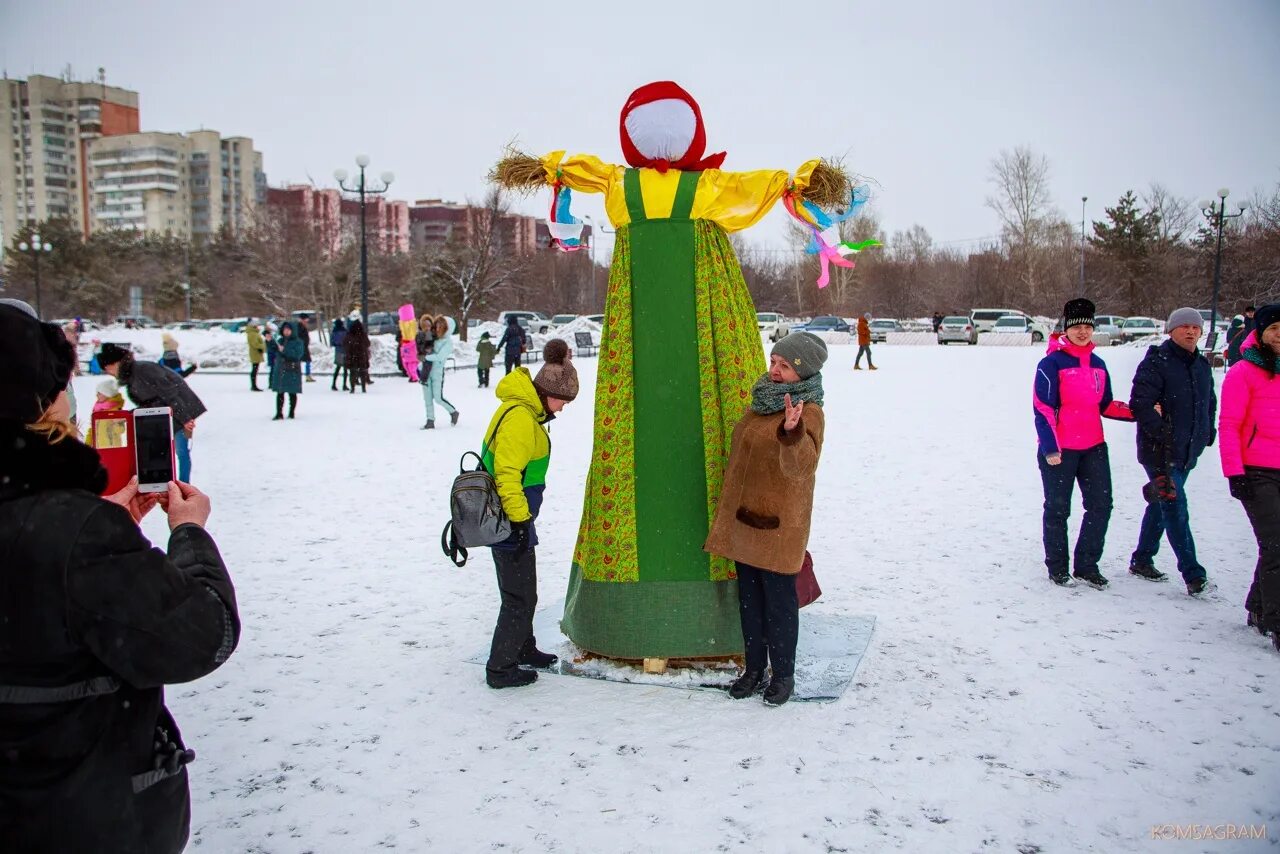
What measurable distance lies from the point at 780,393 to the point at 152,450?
237cm

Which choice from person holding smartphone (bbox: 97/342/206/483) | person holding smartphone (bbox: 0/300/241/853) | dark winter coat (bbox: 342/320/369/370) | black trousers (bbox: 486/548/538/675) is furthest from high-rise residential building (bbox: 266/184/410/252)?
person holding smartphone (bbox: 0/300/241/853)

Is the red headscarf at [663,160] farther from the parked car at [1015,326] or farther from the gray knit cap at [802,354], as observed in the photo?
the parked car at [1015,326]

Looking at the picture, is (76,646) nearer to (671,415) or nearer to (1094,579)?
(671,415)

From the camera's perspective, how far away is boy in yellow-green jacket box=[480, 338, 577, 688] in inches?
152

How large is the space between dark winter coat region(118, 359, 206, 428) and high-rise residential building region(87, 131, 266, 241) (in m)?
101

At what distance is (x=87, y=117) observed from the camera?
10381 cm

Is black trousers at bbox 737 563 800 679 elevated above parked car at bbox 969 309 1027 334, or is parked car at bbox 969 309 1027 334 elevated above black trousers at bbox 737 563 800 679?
parked car at bbox 969 309 1027 334

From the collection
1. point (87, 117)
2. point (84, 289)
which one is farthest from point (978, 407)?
point (87, 117)

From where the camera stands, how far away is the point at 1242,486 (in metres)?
4.61

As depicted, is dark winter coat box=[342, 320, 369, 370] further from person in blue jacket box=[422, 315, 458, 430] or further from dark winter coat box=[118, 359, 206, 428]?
dark winter coat box=[118, 359, 206, 428]

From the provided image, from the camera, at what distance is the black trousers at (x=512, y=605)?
4055 millimetres

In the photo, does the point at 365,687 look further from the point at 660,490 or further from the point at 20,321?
the point at 20,321

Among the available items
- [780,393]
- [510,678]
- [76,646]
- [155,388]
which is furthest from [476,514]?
[155,388]

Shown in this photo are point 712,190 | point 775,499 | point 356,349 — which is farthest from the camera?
point 356,349
